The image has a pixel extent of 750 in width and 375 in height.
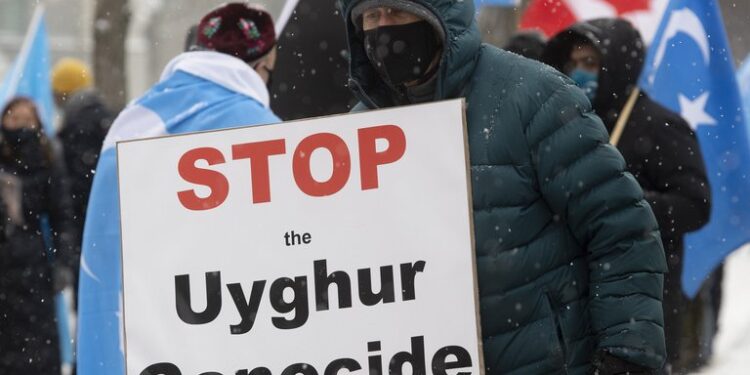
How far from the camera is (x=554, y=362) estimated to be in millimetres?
3389

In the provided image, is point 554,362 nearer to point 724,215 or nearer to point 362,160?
point 362,160

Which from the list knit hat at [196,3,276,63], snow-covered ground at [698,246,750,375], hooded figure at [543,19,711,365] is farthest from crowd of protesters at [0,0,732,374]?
snow-covered ground at [698,246,750,375]

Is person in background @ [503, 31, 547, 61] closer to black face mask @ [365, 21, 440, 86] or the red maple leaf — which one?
the red maple leaf

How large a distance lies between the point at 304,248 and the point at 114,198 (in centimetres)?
164

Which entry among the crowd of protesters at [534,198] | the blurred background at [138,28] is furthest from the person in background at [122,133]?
the blurred background at [138,28]

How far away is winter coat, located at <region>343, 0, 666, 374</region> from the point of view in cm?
338

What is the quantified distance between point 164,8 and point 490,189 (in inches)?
1487

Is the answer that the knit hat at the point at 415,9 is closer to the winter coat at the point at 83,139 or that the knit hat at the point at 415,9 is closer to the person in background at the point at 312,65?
the person in background at the point at 312,65

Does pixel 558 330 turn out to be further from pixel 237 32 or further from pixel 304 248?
pixel 237 32

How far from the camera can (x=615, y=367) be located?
336cm

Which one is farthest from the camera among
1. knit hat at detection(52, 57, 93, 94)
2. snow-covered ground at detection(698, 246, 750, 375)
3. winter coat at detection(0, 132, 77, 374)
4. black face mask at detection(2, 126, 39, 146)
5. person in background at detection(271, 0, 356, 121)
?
knit hat at detection(52, 57, 93, 94)

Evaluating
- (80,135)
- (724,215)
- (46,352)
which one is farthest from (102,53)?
(724,215)

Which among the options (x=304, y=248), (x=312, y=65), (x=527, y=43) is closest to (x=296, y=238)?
(x=304, y=248)

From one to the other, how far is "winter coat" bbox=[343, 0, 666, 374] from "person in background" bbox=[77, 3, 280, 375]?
1.55 metres
